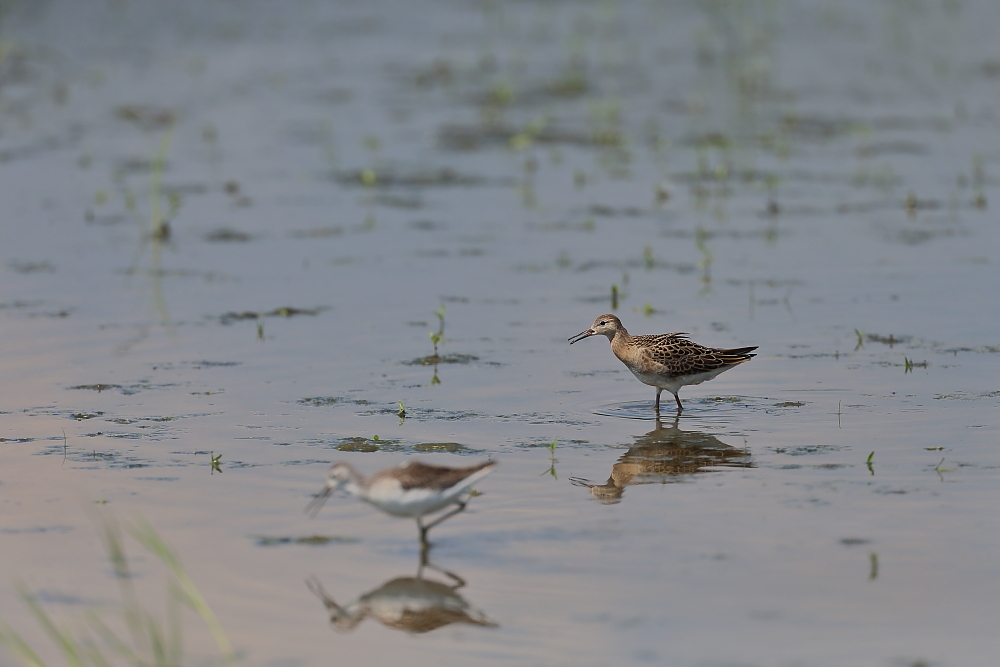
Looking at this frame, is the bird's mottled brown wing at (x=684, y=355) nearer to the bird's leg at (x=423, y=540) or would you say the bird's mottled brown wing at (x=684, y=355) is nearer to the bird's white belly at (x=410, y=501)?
the bird's leg at (x=423, y=540)

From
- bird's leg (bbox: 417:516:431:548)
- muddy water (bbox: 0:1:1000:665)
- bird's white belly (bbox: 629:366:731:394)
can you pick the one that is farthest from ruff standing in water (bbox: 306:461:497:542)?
bird's white belly (bbox: 629:366:731:394)

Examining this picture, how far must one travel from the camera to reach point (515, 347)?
40.6 ft

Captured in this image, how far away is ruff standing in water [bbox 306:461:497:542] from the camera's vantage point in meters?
7.57

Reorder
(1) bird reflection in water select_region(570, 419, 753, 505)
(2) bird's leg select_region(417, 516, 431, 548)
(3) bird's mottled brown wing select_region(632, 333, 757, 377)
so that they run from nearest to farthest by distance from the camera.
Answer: (2) bird's leg select_region(417, 516, 431, 548) → (1) bird reflection in water select_region(570, 419, 753, 505) → (3) bird's mottled brown wing select_region(632, 333, 757, 377)

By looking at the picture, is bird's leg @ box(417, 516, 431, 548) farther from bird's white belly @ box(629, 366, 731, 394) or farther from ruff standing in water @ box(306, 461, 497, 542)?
bird's white belly @ box(629, 366, 731, 394)

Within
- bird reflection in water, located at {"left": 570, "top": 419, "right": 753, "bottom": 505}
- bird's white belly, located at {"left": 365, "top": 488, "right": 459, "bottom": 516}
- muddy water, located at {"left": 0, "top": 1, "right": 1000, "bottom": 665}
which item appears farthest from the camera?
bird reflection in water, located at {"left": 570, "top": 419, "right": 753, "bottom": 505}

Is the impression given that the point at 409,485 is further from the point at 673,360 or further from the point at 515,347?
the point at 515,347

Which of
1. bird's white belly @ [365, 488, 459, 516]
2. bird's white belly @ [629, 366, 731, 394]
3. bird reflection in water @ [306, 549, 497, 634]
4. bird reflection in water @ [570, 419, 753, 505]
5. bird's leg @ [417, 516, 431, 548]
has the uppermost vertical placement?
bird's white belly @ [629, 366, 731, 394]

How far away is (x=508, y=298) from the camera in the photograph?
1398cm

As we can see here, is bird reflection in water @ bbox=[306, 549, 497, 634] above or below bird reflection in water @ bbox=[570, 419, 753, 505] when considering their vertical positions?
below

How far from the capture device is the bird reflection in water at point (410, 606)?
7078 mm

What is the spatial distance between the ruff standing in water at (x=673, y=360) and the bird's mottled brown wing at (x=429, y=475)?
3.26 metres

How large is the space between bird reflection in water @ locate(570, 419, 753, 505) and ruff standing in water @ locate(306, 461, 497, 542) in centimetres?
128

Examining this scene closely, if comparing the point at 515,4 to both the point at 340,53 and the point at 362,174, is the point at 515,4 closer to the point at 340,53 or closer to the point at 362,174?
the point at 340,53
